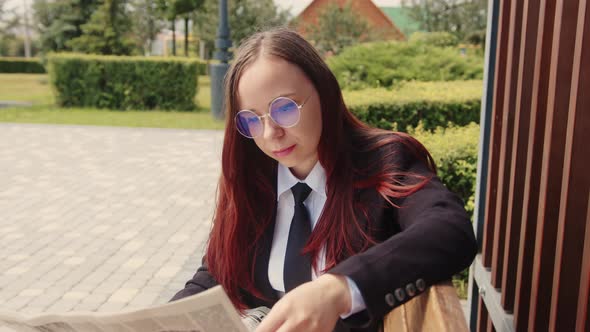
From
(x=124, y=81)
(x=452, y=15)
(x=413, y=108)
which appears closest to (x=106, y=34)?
(x=124, y=81)

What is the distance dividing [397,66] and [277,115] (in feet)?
35.8

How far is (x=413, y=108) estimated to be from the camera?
20.9 ft

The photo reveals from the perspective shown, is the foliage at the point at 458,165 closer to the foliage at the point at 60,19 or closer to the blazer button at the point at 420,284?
the blazer button at the point at 420,284

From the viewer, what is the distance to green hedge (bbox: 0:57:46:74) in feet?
124

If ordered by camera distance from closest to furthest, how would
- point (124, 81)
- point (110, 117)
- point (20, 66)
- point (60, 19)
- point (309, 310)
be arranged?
point (309, 310)
point (110, 117)
point (124, 81)
point (60, 19)
point (20, 66)

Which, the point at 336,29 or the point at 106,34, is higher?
the point at 336,29

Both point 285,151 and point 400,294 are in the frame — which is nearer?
point 400,294

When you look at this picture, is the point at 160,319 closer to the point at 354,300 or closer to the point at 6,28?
the point at 354,300

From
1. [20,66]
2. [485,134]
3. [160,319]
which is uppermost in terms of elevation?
[485,134]

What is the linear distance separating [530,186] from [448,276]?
58 centimetres

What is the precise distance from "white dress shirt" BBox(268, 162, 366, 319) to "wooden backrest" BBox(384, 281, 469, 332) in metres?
0.30

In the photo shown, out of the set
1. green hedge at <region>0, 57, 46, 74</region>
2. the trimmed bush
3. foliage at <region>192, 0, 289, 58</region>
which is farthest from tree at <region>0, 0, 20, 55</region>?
the trimmed bush

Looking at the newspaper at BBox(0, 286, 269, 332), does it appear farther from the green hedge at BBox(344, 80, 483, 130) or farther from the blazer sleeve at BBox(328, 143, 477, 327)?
the green hedge at BBox(344, 80, 483, 130)

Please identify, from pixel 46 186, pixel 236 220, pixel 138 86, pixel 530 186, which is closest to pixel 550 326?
pixel 530 186
